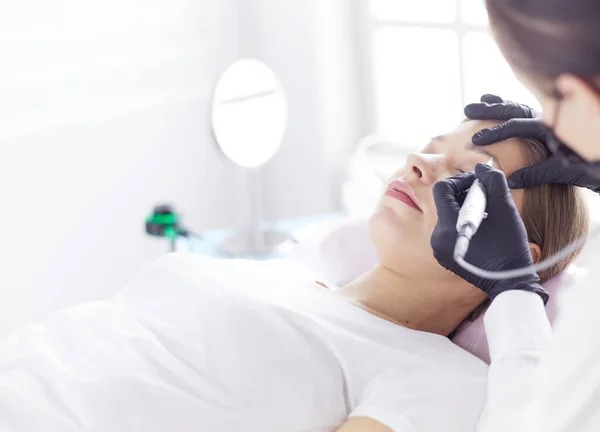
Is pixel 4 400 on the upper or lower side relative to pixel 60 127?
lower

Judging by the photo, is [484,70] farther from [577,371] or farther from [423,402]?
[577,371]

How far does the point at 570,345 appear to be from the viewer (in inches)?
35.7

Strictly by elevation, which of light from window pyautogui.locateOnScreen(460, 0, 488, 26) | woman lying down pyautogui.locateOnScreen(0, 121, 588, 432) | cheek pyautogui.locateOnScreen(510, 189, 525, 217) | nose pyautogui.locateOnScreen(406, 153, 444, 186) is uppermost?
light from window pyautogui.locateOnScreen(460, 0, 488, 26)

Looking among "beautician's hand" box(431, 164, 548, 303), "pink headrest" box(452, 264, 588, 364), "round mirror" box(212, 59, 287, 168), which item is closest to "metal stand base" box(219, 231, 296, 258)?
"round mirror" box(212, 59, 287, 168)

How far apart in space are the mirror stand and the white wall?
1.39ft

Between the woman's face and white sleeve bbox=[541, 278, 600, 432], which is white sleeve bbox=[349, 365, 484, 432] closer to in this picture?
the woman's face

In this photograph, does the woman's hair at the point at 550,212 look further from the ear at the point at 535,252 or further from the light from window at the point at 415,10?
the light from window at the point at 415,10

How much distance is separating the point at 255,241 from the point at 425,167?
0.79 m

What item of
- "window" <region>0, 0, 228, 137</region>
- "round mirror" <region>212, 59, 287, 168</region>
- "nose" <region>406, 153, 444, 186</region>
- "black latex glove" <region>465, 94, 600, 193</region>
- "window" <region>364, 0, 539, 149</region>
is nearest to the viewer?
"black latex glove" <region>465, 94, 600, 193</region>

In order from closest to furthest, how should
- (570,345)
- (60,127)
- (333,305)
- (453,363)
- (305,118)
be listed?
(570,345) < (453,363) < (333,305) < (60,127) < (305,118)

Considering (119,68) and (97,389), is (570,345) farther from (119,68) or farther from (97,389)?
(119,68)

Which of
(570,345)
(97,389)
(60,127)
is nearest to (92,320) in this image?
(97,389)

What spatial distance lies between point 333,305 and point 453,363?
222mm

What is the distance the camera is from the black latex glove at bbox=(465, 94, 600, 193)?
1384mm
